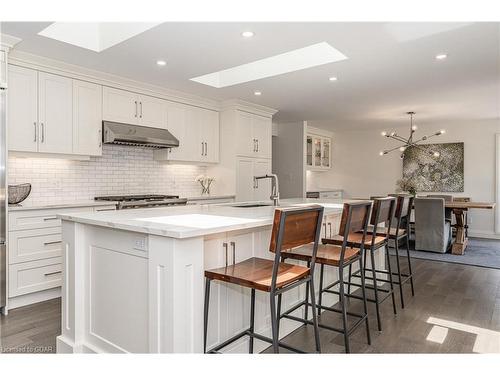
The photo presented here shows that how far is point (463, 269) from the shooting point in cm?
453

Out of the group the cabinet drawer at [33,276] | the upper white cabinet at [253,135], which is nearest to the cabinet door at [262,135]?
the upper white cabinet at [253,135]

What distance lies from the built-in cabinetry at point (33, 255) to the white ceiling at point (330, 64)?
1573 mm

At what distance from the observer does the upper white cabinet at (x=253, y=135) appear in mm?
5516

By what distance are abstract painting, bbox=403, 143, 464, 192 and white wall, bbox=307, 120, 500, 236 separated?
0.12m

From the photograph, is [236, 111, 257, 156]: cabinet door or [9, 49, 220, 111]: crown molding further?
[236, 111, 257, 156]: cabinet door

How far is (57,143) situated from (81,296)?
210cm

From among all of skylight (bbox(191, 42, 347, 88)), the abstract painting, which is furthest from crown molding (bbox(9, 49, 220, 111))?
the abstract painting

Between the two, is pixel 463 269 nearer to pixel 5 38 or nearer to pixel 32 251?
pixel 32 251

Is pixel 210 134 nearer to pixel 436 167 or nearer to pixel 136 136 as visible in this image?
Answer: pixel 136 136

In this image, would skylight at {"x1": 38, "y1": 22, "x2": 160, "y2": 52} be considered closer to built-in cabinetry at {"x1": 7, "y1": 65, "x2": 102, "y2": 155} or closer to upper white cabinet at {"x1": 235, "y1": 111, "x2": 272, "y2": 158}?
built-in cabinetry at {"x1": 7, "y1": 65, "x2": 102, "y2": 155}

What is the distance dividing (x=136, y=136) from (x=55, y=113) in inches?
34.3

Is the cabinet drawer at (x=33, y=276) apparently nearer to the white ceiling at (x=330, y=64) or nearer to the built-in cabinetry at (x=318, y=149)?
the white ceiling at (x=330, y=64)

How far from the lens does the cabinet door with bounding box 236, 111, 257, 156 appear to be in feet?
18.0
